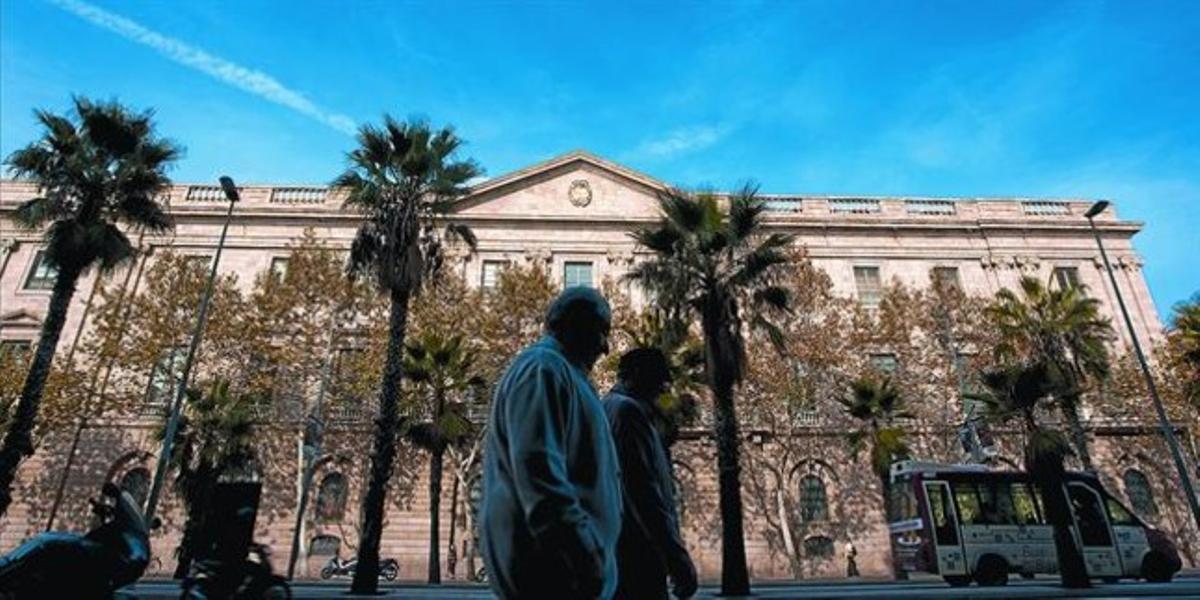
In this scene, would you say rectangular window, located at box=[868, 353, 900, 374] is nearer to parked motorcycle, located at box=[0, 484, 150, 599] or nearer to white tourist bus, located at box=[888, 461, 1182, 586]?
white tourist bus, located at box=[888, 461, 1182, 586]

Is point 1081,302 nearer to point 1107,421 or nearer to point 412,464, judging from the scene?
point 1107,421

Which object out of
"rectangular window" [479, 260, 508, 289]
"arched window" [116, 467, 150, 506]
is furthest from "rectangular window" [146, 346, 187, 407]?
"rectangular window" [479, 260, 508, 289]

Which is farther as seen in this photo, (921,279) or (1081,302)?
(921,279)

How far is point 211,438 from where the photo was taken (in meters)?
20.6

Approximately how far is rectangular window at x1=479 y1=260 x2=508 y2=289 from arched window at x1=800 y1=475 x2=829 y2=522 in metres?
15.3

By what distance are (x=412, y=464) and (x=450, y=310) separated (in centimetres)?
600

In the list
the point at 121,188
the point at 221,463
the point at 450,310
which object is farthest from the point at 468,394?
the point at 121,188

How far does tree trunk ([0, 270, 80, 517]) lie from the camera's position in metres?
13.5

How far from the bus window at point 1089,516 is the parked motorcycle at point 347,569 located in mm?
19886

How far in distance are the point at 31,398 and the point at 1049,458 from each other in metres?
20.5

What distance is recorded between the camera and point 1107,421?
27.0 m

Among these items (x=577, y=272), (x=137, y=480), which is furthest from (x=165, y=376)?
(x=577, y=272)

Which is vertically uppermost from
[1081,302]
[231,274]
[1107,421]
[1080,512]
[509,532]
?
[231,274]

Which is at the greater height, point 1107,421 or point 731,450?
point 1107,421
